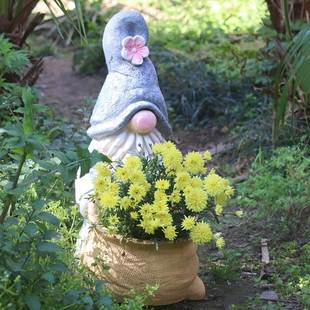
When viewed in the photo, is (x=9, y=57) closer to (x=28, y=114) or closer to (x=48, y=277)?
(x=28, y=114)

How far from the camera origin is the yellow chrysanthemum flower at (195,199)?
3.43m

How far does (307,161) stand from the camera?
5.13 m

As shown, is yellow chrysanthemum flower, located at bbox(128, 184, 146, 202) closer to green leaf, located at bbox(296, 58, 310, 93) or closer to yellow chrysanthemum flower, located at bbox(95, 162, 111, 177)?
yellow chrysanthemum flower, located at bbox(95, 162, 111, 177)

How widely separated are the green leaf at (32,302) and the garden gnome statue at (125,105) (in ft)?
3.19

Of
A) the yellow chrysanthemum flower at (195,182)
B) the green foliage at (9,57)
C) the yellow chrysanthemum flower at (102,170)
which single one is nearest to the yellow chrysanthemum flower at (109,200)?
the yellow chrysanthemum flower at (102,170)

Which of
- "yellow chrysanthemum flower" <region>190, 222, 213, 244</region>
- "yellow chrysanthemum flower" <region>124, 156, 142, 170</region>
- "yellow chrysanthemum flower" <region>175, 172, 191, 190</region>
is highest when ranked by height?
"yellow chrysanthemum flower" <region>124, 156, 142, 170</region>

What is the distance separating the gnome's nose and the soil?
0.79m

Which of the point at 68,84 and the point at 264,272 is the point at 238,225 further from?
the point at 68,84

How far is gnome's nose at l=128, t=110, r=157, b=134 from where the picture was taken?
12.3ft

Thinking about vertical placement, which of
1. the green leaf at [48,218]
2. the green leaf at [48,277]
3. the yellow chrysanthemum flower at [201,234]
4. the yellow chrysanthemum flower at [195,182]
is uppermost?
the green leaf at [48,218]

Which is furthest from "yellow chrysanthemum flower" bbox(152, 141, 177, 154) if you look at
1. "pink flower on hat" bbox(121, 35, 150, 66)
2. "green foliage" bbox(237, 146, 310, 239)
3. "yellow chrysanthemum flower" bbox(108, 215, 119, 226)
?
"green foliage" bbox(237, 146, 310, 239)

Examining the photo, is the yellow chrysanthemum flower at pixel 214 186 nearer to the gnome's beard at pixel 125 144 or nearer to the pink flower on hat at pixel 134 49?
the gnome's beard at pixel 125 144

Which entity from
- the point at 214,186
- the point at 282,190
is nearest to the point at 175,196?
the point at 214,186

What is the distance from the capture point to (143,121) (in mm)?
3766
